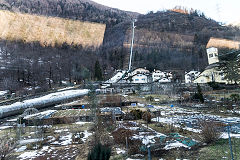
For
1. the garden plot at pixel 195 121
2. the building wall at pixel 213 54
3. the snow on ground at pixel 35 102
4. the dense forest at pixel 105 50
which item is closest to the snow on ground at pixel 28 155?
the garden plot at pixel 195 121

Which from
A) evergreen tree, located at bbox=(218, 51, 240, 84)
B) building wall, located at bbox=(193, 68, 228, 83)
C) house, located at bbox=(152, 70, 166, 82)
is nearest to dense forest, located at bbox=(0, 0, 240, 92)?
evergreen tree, located at bbox=(218, 51, 240, 84)

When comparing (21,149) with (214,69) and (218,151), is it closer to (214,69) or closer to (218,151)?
(218,151)

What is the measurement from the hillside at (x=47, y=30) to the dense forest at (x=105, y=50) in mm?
4465

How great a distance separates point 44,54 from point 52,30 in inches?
1221

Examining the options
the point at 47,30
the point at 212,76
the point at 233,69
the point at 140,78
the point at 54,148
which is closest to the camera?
the point at 54,148

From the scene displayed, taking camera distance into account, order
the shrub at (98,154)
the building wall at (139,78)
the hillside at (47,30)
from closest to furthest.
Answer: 1. the shrub at (98,154)
2. the building wall at (139,78)
3. the hillside at (47,30)

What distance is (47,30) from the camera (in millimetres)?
82500

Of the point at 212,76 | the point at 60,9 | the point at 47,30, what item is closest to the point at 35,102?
the point at 212,76

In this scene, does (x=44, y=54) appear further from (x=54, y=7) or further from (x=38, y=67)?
(x=54, y=7)

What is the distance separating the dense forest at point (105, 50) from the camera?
4203 cm

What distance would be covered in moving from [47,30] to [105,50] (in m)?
35.4

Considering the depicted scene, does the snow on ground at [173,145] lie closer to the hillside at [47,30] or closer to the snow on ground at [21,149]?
the snow on ground at [21,149]

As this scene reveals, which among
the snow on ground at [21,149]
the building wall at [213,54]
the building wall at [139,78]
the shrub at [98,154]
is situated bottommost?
the snow on ground at [21,149]

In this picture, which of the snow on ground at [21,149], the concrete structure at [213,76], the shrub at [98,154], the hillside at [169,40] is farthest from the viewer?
the hillside at [169,40]
